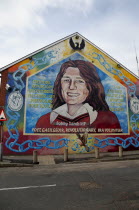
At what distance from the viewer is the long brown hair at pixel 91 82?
14.7 meters

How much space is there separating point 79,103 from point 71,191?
9.68 metres

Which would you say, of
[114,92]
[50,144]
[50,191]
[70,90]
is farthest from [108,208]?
[114,92]

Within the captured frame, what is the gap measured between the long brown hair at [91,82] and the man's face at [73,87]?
28 centimetres

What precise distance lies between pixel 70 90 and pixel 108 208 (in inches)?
438

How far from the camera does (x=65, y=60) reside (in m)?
15.0

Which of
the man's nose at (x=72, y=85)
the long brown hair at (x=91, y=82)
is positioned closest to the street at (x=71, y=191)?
the long brown hair at (x=91, y=82)

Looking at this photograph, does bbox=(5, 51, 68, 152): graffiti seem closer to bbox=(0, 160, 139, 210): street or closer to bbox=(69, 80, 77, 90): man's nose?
bbox=(69, 80, 77, 90): man's nose

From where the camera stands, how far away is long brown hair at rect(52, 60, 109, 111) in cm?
1471

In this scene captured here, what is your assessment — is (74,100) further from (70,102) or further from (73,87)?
(73,87)

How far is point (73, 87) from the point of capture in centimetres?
Result: 1460

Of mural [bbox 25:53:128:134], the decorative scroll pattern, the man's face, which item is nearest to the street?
mural [bbox 25:53:128:134]

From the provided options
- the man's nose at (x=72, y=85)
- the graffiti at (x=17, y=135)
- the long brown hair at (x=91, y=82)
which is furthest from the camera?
the long brown hair at (x=91, y=82)

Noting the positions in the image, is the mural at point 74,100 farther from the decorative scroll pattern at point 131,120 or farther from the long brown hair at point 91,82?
the decorative scroll pattern at point 131,120

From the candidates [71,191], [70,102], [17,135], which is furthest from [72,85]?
[71,191]
